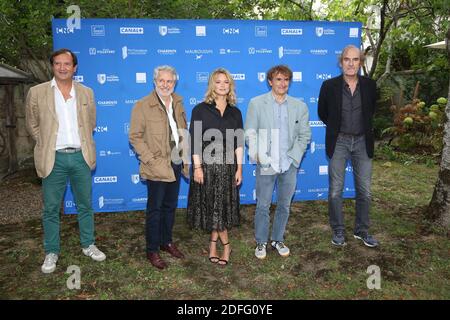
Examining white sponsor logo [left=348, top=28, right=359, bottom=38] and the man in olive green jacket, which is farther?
white sponsor logo [left=348, top=28, right=359, bottom=38]

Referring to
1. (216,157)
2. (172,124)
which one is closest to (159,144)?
(172,124)

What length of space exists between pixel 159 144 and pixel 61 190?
1173mm

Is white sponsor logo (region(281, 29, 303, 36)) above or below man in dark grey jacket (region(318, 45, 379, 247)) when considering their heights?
above

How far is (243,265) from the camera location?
4.33 m

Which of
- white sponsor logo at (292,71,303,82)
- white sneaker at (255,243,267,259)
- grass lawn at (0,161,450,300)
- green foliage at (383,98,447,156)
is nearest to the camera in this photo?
grass lawn at (0,161,450,300)

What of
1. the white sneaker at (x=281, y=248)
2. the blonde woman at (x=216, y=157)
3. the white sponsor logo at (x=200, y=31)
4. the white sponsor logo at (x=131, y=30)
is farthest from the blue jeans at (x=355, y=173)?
the white sponsor logo at (x=131, y=30)

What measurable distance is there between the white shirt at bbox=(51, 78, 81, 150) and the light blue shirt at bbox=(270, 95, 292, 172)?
2.07 m

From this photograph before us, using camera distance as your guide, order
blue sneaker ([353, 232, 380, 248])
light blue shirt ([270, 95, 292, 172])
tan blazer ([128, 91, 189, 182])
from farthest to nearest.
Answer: blue sneaker ([353, 232, 380, 248]) → light blue shirt ([270, 95, 292, 172]) → tan blazer ([128, 91, 189, 182])

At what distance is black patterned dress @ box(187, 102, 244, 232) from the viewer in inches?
151

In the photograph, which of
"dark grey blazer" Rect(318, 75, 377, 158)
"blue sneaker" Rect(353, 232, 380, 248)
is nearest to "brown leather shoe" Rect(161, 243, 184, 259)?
"dark grey blazer" Rect(318, 75, 377, 158)

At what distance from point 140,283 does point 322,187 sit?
3.67 meters

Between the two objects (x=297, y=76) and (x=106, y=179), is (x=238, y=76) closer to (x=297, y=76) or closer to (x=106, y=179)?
(x=297, y=76)

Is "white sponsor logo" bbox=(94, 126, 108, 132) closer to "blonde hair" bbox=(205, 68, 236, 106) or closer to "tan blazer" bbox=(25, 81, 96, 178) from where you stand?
"tan blazer" bbox=(25, 81, 96, 178)

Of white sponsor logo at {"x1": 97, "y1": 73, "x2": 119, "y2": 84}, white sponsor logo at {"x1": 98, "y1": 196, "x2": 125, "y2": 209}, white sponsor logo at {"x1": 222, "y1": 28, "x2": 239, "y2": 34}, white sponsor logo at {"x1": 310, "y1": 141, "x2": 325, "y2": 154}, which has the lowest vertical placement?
white sponsor logo at {"x1": 98, "y1": 196, "x2": 125, "y2": 209}
